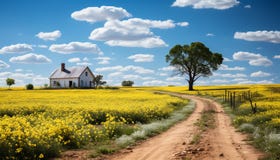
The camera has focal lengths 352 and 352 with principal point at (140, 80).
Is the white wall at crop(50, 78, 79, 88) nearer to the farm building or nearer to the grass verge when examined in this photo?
the farm building

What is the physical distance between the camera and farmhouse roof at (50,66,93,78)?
10030 cm

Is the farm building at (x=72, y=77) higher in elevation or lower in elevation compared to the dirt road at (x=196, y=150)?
higher

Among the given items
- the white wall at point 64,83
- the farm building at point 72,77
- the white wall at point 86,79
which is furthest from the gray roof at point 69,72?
the white wall at point 86,79

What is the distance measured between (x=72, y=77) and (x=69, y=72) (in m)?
4.40

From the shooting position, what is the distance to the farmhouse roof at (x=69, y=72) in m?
100

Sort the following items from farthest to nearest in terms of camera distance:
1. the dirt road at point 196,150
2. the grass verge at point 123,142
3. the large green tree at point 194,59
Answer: the large green tree at point 194,59 → the grass verge at point 123,142 → the dirt road at point 196,150

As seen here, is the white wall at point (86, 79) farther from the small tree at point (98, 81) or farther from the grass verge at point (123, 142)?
the grass verge at point (123, 142)

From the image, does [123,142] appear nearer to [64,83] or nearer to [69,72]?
[64,83]

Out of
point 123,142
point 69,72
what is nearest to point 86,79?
point 69,72

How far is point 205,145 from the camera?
47.0ft

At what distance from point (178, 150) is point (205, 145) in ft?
5.29

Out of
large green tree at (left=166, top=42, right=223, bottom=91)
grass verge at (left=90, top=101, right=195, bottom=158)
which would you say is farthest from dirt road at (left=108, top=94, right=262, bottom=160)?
large green tree at (left=166, top=42, right=223, bottom=91)

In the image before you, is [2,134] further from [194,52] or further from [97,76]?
[97,76]

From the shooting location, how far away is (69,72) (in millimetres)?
103562
